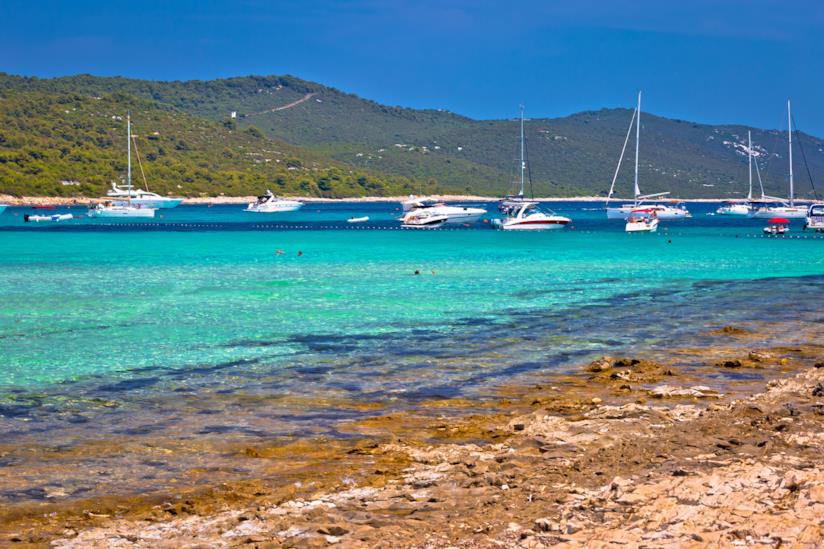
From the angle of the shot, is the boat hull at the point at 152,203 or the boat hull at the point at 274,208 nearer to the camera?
the boat hull at the point at 152,203

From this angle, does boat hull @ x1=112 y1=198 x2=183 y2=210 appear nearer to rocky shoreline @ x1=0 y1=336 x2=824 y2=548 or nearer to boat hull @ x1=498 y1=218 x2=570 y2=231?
boat hull @ x1=498 y1=218 x2=570 y2=231

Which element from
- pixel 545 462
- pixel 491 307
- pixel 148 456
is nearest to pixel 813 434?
pixel 545 462

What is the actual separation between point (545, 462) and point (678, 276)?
3157 cm

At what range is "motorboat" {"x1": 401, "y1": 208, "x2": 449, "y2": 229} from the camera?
322 feet

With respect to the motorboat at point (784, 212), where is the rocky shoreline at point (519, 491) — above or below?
below

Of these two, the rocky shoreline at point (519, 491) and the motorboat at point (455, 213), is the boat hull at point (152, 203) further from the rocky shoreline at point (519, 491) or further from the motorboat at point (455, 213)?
the rocky shoreline at point (519, 491)

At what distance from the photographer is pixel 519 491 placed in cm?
930

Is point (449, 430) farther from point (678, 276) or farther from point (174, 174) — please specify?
point (174, 174)

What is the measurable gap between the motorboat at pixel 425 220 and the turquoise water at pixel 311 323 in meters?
41.5

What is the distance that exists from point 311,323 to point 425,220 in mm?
74032

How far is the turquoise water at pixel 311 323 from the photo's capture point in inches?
577

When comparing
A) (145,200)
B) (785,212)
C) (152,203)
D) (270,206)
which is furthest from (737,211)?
(145,200)

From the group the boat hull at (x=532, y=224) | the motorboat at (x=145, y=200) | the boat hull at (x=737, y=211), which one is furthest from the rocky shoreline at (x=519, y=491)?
the boat hull at (x=737, y=211)

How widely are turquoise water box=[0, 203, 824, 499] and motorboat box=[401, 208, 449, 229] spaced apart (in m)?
41.5
